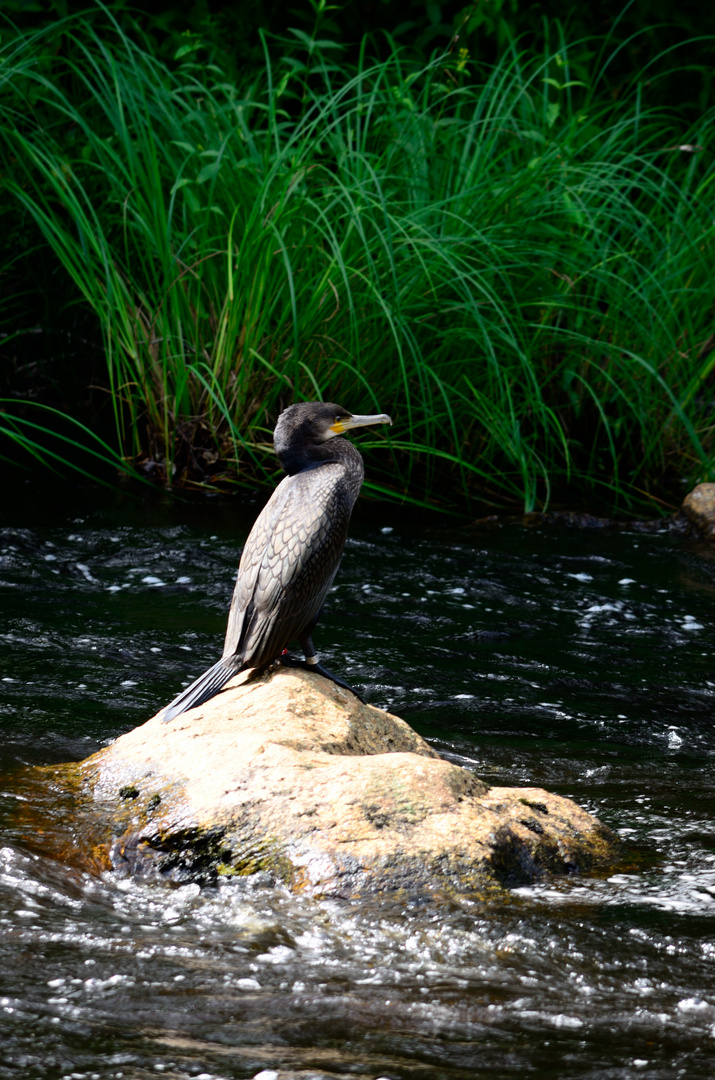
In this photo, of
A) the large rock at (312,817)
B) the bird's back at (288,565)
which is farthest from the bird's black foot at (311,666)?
the large rock at (312,817)

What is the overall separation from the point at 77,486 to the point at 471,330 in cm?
234

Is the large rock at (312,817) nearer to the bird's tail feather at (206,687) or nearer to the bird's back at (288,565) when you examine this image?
the bird's tail feather at (206,687)

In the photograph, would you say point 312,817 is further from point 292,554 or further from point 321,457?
point 321,457

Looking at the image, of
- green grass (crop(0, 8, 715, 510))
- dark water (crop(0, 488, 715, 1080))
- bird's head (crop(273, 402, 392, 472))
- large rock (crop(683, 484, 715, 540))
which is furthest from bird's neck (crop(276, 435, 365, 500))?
large rock (crop(683, 484, 715, 540))

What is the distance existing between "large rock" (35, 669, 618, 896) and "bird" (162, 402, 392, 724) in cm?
22

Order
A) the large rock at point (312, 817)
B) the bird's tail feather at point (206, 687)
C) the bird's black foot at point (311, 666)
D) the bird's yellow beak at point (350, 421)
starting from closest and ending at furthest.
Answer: the large rock at point (312, 817), the bird's tail feather at point (206, 687), the bird's black foot at point (311, 666), the bird's yellow beak at point (350, 421)

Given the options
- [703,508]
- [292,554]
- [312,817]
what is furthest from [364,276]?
[312,817]

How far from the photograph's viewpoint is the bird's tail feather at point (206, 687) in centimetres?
289

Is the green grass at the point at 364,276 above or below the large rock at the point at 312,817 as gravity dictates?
above

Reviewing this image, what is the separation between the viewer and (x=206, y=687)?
2.94m

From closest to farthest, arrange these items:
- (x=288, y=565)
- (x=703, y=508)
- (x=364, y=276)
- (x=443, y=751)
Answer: (x=288, y=565), (x=443, y=751), (x=364, y=276), (x=703, y=508)

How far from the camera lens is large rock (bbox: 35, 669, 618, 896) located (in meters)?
2.31

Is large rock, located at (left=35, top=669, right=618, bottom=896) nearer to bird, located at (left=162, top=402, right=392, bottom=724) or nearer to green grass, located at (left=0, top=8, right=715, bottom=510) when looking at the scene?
bird, located at (left=162, top=402, right=392, bottom=724)

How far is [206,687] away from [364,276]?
10.2 ft
